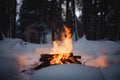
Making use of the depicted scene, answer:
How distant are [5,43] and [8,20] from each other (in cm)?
1186

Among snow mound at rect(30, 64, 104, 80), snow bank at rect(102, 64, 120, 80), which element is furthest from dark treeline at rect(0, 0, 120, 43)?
snow mound at rect(30, 64, 104, 80)

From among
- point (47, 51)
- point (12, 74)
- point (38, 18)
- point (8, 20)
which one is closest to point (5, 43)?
point (47, 51)

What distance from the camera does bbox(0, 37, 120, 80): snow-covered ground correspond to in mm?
7328

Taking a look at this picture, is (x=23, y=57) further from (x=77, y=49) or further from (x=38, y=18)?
(x=38, y=18)

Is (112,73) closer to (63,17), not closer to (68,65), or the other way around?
(68,65)

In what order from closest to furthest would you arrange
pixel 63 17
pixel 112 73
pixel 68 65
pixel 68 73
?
pixel 68 73
pixel 68 65
pixel 112 73
pixel 63 17

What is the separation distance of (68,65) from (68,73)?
2.12ft

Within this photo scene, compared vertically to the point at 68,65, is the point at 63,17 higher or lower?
higher

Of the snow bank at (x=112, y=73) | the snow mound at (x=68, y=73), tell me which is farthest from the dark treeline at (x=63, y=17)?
the snow mound at (x=68, y=73)

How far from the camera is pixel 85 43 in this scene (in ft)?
63.8

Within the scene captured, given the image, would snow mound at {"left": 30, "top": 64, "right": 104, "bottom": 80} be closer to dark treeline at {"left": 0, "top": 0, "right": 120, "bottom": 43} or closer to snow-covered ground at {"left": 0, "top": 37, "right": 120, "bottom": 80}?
snow-covered ground at {"left": 0, "top": 37, "right": 120, "bottom": 80}

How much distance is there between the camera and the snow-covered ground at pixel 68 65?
7.33m

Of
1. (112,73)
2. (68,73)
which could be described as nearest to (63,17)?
(112,73)

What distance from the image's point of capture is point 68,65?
25.7 ft
